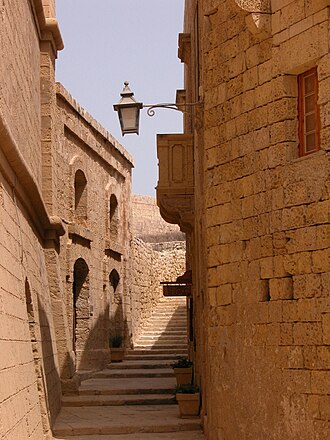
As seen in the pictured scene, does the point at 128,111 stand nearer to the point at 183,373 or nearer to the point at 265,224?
the point at 265,224

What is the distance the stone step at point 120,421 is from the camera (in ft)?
42.1

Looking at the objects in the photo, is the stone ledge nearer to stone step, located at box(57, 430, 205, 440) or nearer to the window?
stone step, located at box(57, 430, 205, 440)

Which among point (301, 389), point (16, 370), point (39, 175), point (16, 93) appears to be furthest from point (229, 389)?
point (39, 175)

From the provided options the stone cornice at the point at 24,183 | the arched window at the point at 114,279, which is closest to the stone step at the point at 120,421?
the stone cornice at the point at 24,183

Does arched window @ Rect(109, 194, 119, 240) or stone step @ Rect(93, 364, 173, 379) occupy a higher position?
arched window @ Rect(109, 194, 119, 240)

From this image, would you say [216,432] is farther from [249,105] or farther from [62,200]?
[62,200]

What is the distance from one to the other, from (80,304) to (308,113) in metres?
12.7

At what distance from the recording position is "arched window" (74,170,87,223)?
2095 centimetres

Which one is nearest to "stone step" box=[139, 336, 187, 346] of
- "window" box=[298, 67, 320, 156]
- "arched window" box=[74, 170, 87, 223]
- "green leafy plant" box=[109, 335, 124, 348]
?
"green leafy plant" box=[109, 335, 124, 348]

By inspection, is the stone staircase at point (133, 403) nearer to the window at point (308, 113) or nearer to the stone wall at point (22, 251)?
the stone wall at point (22, 251)

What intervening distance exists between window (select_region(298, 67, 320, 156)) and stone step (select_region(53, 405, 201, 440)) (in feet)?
18.0

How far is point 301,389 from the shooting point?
826 centimetres

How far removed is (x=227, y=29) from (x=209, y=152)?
1.38 m

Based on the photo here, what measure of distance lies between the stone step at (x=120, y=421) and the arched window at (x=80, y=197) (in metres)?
6.43
